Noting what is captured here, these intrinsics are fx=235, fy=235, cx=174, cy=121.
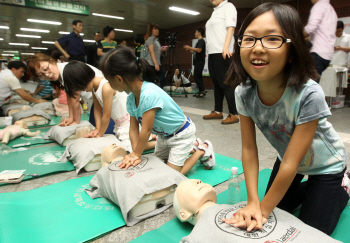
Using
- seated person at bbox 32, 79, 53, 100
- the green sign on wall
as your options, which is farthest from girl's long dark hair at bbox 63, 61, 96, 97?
the green sign on wall

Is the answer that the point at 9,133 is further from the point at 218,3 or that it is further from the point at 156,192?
the point at 218,3

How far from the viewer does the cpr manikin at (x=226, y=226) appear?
2.52 feet

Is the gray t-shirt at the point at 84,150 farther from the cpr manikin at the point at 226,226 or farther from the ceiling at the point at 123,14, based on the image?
the ceiling at the point at 123,14

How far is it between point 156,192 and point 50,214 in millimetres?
581

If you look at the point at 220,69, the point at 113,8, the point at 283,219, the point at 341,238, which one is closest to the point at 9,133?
the point at 220,69

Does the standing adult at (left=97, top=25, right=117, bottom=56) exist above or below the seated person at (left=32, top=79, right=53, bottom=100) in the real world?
above

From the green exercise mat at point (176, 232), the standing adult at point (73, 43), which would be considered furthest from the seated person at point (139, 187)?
the standing adult at point (73, 43)

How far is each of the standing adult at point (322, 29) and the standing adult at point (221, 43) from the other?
827mm

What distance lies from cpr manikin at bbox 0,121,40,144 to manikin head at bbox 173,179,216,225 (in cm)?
219

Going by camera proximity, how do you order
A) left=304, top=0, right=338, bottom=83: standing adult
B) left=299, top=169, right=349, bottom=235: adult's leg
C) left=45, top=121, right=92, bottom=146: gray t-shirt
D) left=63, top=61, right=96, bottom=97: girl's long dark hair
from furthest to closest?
left=304, top=0, right=338, bottom=83: standing adult → left=45, top=121, right=92, bottom=146: gray t-shirt → left=63, top=61, right=96, bottom=97: girl's long dark hair → left=299, top=169, right=349, bottom=235: adult's leg

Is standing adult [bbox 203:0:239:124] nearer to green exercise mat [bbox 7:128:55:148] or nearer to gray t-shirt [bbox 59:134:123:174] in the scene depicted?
gray t-shirt [bbox 59:134:123:174]

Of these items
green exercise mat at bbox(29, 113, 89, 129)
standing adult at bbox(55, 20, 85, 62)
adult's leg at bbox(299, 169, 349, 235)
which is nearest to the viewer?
adult's leg at bbox(299, 169, 349, 235)

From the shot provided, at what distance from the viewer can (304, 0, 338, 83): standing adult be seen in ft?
8.10

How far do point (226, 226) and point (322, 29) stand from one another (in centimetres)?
264
